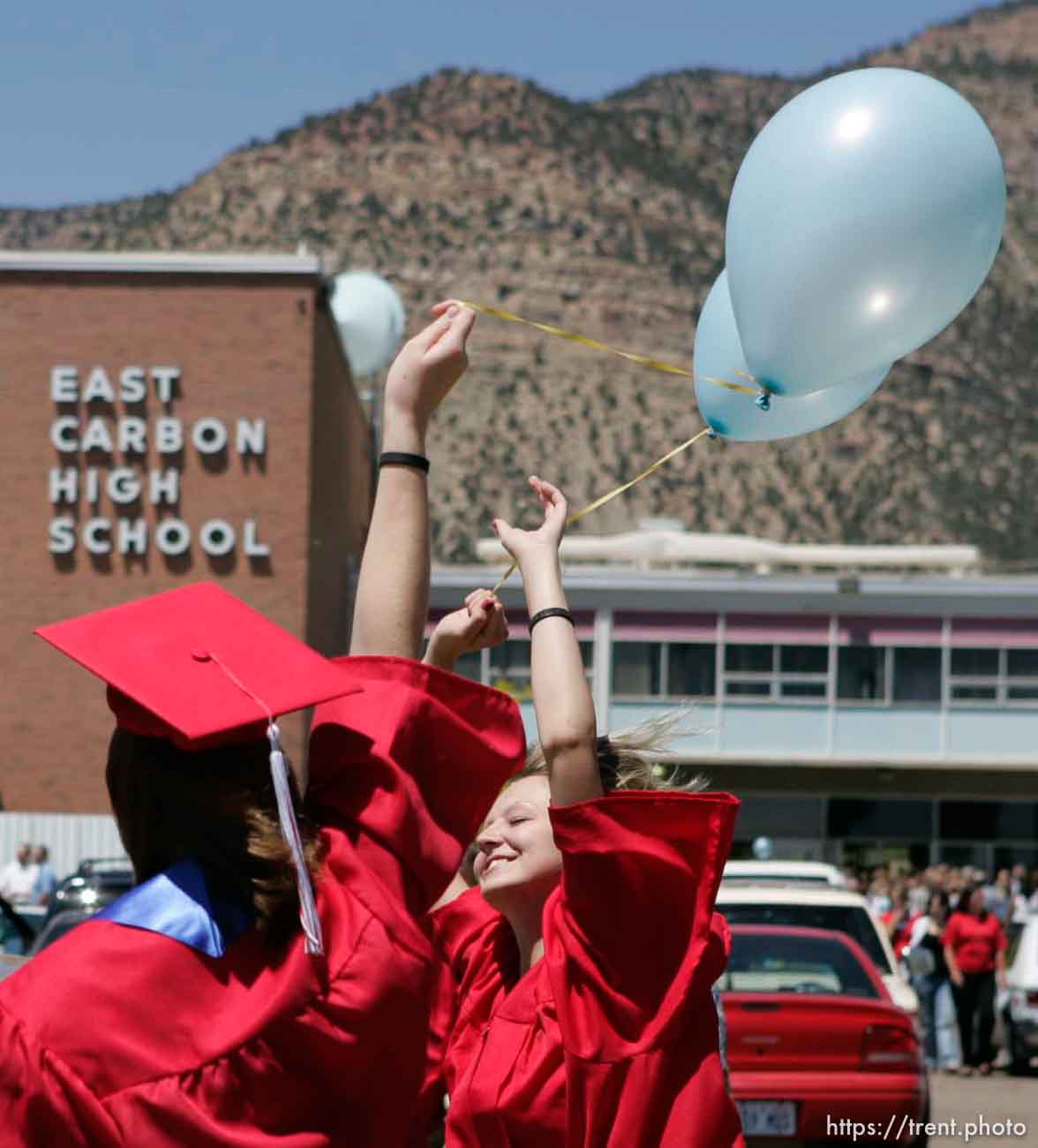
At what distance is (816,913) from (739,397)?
8.58 m

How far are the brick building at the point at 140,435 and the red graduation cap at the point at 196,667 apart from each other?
2984 cm

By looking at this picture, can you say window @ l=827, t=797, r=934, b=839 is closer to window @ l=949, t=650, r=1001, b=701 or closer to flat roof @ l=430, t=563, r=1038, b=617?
window @ l=949, t=650, r=1001, b=701

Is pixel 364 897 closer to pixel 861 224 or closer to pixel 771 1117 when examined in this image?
pixel 861 224

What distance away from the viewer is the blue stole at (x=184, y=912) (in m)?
2.67

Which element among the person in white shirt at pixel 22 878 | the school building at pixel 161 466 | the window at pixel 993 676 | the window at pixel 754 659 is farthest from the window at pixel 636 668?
the person in white shirt at pixel 22 878

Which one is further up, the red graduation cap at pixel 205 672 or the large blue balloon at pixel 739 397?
the large blue balloon at pixel 739 397

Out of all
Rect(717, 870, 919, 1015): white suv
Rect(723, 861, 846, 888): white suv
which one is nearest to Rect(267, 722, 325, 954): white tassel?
Rect(717, 870, 919, 1015): white suv

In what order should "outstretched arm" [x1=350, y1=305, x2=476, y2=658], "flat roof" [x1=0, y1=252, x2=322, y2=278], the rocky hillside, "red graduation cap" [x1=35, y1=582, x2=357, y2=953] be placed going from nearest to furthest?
"red graduation cap" [x1=35, y1=582, x2=357, y2=953] < "outstretched arm" [x1=350, y1=305, x2=476, y2=658] < "flat roof" [x1=0, y1=252, x2=322, y2=278] < the rocky hillside

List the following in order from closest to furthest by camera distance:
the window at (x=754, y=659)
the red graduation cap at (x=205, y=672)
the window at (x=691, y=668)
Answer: the red graduation cap at (x=205, y=672), the window at (x=691, y=668), the window at (x=754, y=659)

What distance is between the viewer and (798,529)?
10100cm

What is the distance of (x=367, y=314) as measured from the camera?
31.3 meters

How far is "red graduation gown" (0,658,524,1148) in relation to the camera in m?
2.60

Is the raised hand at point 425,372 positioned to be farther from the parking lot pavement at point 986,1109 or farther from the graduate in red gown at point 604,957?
the parking lot pavement at point 986,1109

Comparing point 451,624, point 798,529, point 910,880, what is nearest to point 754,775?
point 910,880
